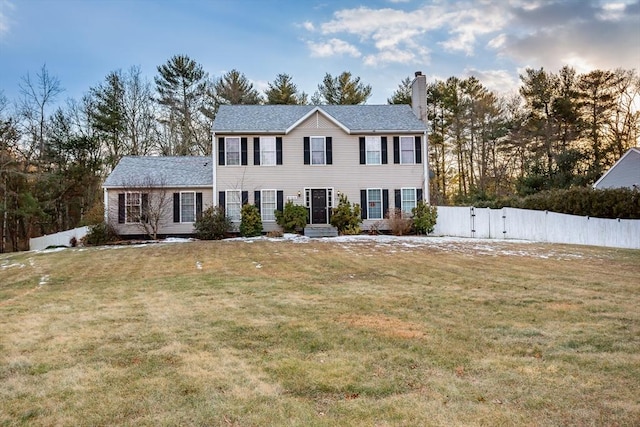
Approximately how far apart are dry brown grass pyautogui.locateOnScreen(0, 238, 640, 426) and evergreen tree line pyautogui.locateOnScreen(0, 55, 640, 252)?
22.0 m

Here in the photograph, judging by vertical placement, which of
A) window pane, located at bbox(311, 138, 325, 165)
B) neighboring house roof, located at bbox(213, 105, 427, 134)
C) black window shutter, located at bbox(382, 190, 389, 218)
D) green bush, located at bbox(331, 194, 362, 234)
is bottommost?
green bush, located at bbox(331, 194, 362, 234)

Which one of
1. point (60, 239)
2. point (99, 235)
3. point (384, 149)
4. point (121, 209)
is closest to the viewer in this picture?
point (99, 235)

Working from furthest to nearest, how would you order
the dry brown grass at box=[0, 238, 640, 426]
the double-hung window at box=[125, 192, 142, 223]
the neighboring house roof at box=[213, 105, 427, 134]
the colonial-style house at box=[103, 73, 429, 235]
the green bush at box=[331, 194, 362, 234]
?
the neighboring house roof at box=[213, 105, 427, 134] → the colonial-style house at box=[103, 73, 429, 235] → the green bush at box=[331, 194, 362, 234] → the double-hung window at box=[125, 192, 142, 223] → the dry brown grass at box=[0, 238, 640, 426]

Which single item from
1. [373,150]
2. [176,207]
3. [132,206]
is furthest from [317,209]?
[132,206]

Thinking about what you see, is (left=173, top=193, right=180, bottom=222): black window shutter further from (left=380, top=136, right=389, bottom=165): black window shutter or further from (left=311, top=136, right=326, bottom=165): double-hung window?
(left=380, top=136, right=389, bottom=165): black window shutter

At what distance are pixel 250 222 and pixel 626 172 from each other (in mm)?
18403

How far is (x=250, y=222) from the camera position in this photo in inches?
825

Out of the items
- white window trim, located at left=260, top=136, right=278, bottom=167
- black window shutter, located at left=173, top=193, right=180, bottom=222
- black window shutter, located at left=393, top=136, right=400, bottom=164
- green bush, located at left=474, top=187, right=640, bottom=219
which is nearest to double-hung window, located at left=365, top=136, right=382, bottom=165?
black window shutter, located at left=393, top=136, right=400, bottom=164

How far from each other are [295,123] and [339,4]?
6.39m

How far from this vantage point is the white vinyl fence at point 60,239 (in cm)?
2214

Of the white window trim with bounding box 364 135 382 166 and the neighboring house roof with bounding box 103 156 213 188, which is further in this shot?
the white window trim with bounding box 364 135 382 166

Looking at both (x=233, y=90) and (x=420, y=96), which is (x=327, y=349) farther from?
(x=233, y=90)

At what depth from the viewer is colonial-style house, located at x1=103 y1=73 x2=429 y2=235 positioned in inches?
864

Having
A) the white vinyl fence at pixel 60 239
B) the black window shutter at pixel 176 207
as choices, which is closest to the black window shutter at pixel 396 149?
the black window shutter at pixel 176 207
